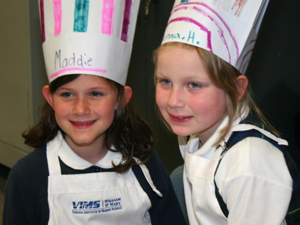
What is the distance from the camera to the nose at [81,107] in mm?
897

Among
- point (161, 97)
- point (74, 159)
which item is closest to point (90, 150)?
point (74, 159)

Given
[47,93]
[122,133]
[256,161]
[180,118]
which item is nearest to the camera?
[256,161]

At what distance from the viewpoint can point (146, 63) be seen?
177 centimetres

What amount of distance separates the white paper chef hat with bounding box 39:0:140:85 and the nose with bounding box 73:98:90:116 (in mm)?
81

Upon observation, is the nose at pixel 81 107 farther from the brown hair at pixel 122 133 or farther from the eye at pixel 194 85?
the eye at pixel 194 85

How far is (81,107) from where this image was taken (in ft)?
2.95

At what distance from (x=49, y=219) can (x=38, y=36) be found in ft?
3.93

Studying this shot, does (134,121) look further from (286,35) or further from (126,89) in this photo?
(286,35)

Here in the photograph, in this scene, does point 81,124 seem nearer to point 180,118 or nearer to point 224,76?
point 180,118

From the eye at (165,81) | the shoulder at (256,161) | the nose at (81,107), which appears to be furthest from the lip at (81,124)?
the shoulder at (256,161)

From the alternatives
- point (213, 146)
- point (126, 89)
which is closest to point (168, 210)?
point (213, 146)

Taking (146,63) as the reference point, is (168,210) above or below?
below

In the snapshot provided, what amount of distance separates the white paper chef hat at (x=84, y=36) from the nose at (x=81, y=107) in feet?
0.27

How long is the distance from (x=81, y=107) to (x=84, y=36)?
203 millimetres
